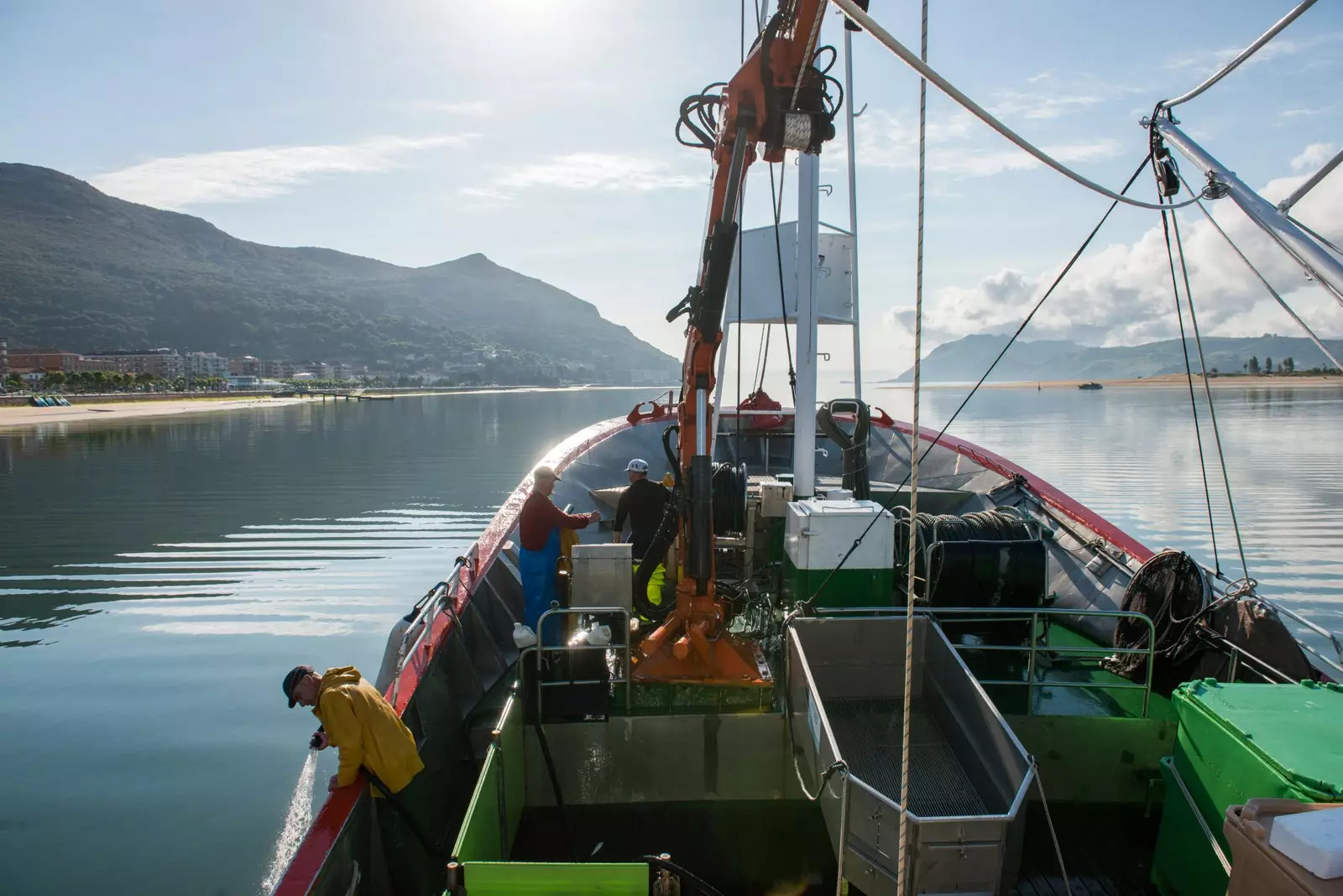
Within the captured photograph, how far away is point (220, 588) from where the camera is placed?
1271 cm

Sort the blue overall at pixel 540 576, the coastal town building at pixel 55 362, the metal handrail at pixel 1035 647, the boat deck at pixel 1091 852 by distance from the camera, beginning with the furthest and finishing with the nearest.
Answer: the coastal town building at pixel 55 362 < the blue overall at pixel 540 576 < the metal handrail at pixel 1035 647 < the boat deck at pixel 1091 852

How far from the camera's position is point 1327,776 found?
2.96 meters

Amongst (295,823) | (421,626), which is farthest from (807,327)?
(295,823)

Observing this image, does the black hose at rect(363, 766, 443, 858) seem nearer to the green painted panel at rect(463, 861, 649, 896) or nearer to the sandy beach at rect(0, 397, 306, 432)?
the green painted panel at rect(463, 861, 649, 896)

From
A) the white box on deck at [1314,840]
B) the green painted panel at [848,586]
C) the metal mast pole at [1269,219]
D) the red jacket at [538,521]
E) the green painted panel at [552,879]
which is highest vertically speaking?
the metal mast pole at [1269,219]

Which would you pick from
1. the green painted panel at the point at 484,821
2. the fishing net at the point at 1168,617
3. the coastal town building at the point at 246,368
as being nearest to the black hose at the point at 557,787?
the green painted panel at the point at 484,821

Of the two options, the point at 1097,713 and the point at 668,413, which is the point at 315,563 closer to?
the point at 668,413

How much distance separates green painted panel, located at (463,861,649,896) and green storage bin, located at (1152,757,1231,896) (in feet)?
9.21

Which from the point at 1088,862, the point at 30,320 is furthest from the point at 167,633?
the point at 30,320

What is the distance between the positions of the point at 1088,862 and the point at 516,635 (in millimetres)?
4088

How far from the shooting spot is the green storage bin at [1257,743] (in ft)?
9.91

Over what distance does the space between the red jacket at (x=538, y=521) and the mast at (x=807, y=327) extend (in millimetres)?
2280

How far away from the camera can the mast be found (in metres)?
6.91

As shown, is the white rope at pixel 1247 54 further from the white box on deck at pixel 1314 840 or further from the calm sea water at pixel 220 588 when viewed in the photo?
the calm sea water at pixel 220 588
